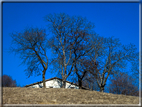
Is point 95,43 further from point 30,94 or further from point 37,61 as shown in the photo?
point 30,94

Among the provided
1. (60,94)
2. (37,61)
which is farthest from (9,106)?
(37,61)

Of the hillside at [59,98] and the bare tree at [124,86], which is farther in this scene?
the bare tree at [124,86]

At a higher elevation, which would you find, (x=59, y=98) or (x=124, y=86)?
(x=59, y=98)

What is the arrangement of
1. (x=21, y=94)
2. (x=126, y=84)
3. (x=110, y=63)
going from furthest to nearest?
(x=126, y=84)
(x=110, y=63)
(x=21, y=94)

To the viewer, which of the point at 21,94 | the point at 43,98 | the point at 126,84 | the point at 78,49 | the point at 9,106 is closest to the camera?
the point at 9,106

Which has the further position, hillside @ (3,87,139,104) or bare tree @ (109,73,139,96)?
bare tree @ (109,73,139,96)

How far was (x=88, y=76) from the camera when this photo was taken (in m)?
22.1

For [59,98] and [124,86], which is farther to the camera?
[124,86]

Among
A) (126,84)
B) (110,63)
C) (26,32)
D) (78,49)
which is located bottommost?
(126,84)

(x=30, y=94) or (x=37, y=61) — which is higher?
(x=37, y=61)

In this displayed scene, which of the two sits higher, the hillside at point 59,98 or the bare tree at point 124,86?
the hillside at point 59,98

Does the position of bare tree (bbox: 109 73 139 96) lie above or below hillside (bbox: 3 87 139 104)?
below

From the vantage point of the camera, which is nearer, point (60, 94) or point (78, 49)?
point (60, 94)

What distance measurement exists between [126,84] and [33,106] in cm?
2562
